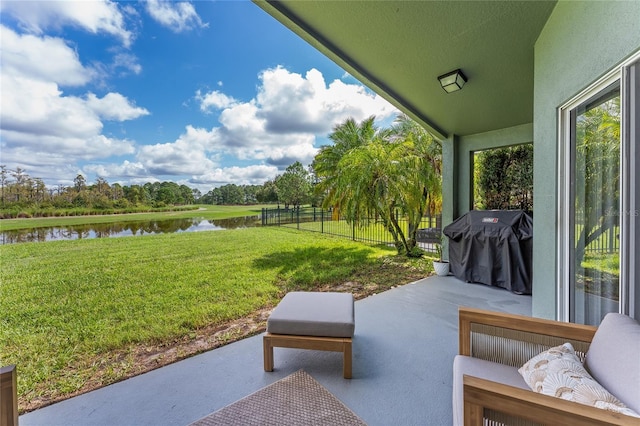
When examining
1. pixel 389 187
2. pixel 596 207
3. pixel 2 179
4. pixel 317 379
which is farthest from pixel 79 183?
pixel 596 207

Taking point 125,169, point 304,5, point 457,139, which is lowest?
point 125,169

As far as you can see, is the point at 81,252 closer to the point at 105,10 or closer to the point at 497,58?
the point at 105,10

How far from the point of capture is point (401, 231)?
271 inches

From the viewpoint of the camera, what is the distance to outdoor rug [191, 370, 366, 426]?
166 cm

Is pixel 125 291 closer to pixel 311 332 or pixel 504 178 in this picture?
pixel 311 332

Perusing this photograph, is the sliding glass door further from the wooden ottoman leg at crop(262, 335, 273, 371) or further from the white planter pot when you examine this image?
the white planter pot

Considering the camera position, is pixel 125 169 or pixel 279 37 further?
pixel 125 169

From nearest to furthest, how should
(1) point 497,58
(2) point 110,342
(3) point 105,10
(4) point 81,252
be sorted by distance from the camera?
1. (2) point 110,342
2. (1) point 497,58
3. (3) point 105,10
4. (4) point 81,252

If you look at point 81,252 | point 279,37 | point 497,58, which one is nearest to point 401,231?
point 497,58

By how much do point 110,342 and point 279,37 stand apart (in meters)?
5.33

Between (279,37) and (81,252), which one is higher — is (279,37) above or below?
above

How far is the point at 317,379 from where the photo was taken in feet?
6.86

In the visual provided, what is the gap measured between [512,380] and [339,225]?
9.65 meters

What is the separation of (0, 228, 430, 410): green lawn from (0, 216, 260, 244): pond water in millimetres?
274
